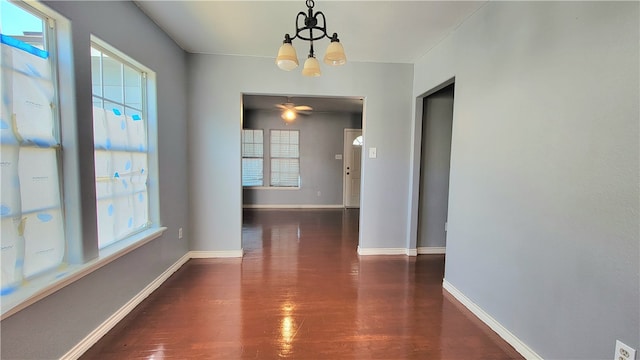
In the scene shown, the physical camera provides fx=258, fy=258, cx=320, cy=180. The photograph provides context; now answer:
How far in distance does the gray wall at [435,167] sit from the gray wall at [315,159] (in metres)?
3.38

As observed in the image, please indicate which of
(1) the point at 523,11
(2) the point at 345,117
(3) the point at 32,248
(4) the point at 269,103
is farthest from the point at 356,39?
(2) the point at 345,117

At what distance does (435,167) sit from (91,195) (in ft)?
11.5

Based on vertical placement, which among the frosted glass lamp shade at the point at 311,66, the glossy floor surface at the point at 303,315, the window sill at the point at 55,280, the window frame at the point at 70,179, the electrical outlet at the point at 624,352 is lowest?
the glossy floor surface at the point at 303,315

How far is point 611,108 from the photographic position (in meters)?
1.21

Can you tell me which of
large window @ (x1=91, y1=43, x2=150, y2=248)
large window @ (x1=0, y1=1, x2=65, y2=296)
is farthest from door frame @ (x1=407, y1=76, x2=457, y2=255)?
large window @ (x1=0, y1=1, x2=65, y2=296)

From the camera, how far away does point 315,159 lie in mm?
6648

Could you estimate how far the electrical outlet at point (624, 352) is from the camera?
114 cm

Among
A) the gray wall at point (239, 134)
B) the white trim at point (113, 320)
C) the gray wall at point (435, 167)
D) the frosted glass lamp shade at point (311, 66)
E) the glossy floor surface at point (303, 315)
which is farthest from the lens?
the gray wall at point (435, 167)

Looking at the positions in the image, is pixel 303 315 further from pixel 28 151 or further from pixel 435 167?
pixel 435 167

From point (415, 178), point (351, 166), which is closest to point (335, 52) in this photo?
point (415, 178)

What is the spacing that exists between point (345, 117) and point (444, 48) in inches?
161

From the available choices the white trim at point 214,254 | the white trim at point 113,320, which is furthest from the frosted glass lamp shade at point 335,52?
the white trim at point 214,254

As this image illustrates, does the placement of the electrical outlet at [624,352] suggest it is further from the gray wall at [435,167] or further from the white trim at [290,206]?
the white trim at [290,206]

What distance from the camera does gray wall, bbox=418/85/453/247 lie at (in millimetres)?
3361
